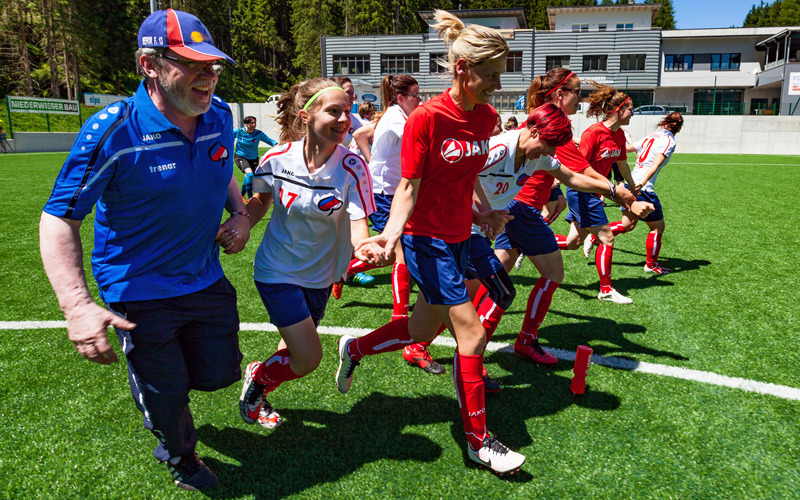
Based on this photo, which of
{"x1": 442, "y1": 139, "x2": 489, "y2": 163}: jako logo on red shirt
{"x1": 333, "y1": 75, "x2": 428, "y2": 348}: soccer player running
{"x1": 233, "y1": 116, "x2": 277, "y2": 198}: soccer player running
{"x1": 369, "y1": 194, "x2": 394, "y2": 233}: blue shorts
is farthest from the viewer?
{"x1": 233, "y1": 116, "x2": 277, "y2": 198}: soccer player running

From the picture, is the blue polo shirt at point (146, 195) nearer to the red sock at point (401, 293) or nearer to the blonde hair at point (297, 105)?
the blonde hair at point (297, 105)

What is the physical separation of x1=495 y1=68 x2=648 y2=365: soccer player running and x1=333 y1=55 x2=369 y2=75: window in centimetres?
5635

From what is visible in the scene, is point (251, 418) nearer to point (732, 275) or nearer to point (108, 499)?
point (108, 499)

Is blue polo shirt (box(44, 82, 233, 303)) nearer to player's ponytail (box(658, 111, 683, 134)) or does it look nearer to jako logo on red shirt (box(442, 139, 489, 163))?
jako logo on red shirt (box(442, 139, 489, 163))

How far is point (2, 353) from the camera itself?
4.42 meters

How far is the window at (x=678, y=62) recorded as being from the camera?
186 feet

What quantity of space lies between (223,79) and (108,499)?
211 ft

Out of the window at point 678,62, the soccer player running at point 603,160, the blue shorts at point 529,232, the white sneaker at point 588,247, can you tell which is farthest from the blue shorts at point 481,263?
the window at point 678,62

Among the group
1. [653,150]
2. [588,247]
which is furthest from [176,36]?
[588,247]

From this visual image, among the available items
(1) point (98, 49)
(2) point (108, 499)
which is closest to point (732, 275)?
(2) point (108, 499)

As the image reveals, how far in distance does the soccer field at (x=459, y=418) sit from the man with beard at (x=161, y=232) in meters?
0.55

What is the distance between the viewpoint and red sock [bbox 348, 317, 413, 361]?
367 centimetres

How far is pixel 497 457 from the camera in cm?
293

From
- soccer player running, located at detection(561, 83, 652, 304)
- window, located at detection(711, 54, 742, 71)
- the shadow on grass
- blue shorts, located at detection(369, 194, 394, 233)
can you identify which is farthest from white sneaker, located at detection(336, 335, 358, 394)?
window, located at detection(711, 54, 742, 71)
